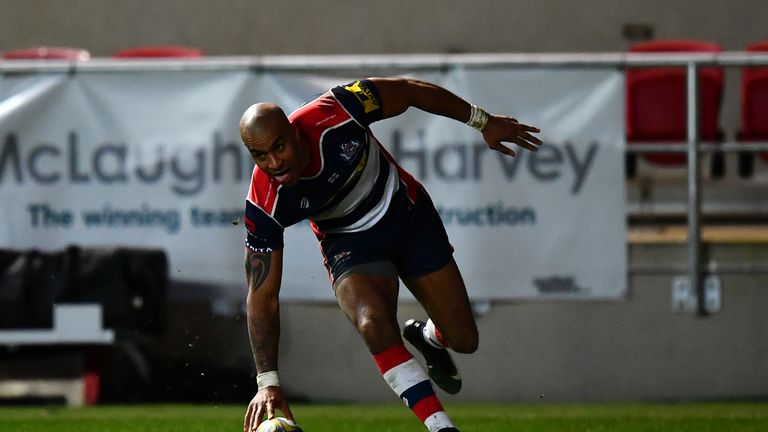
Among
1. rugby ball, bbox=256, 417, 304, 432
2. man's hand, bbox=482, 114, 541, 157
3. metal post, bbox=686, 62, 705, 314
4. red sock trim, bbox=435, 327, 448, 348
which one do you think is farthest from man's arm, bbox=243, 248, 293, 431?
metal post, bbox=686, 62, 705, 314

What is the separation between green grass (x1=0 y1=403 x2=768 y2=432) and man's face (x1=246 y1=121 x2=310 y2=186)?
7.85ft

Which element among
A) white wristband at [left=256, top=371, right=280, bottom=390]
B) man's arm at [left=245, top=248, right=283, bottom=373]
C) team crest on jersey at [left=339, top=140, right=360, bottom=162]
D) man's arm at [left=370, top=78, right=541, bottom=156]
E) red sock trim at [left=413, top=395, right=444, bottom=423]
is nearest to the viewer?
red sock trim at [left=413, top=395, right=444, bottom=423]

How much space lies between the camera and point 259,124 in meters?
6.91

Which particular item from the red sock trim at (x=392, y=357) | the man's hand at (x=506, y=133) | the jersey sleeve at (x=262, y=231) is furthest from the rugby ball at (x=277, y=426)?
the man's hand at (x=506, y=133)

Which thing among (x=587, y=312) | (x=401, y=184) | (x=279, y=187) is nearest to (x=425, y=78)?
(x=587, y=312)

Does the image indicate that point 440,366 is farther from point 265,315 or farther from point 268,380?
point 268,380

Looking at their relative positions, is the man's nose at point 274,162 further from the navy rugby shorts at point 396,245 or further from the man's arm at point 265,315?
the navy rugby shorts at point 396,245

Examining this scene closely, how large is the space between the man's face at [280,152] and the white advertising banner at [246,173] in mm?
3560

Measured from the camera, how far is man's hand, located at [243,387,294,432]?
6770 mm

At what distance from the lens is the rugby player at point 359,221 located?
22.9 feet

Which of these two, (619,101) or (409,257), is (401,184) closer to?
(409,257)

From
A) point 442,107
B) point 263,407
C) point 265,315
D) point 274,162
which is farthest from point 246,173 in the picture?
point 263,407

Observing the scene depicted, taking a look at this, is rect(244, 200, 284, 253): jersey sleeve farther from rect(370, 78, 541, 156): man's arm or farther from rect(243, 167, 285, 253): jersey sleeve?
rect(370, 78, 541, 156): man's arm

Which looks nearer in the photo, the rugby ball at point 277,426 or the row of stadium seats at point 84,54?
the rugby ball at point 277,426
